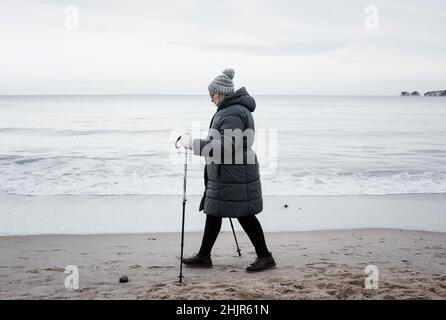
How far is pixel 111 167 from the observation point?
1445 centimetres

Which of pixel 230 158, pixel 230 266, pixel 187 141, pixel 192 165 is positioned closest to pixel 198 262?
pixel 230 266

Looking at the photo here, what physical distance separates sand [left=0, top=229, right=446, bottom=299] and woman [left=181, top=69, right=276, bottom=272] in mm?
689

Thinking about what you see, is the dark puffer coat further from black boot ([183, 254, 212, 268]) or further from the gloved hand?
black boot ([183, 254, 212, 268])

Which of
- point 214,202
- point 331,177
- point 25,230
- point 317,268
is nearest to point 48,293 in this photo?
point 214,202

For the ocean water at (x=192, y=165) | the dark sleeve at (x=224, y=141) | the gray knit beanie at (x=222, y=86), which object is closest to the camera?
the dark sleeve at (x=224, y=141)

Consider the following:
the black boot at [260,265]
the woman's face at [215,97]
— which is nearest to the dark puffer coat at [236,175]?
the woman's face at [215,97]

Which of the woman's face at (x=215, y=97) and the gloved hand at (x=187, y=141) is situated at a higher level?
the woman's face at (x=215, y=97)

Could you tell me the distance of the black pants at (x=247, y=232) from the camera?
473 cm

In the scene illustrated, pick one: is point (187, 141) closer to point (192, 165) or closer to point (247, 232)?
point (247, 232)

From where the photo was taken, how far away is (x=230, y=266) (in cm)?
518

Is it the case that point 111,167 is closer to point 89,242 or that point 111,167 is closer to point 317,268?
point 89,242

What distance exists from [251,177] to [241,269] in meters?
1.08

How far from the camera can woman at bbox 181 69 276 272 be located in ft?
14.4

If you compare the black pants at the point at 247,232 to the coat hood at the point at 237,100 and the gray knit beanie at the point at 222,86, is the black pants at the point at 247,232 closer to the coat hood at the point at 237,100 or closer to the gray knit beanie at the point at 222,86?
the coat hood at the point at 237,100
